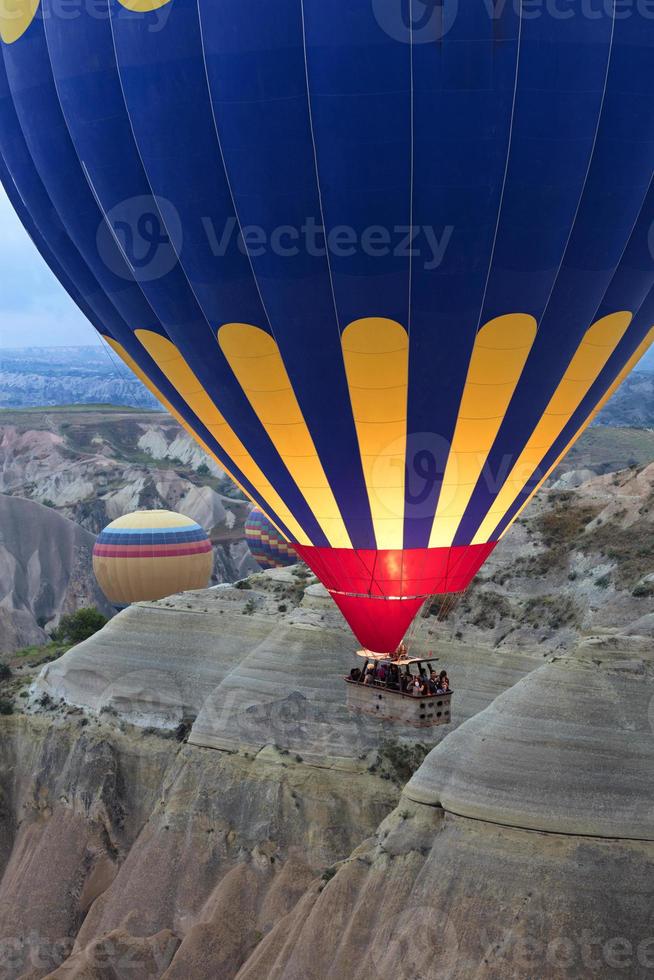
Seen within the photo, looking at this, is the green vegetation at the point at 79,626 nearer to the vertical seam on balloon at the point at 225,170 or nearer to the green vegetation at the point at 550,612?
the green vegetation at the point at 550,612

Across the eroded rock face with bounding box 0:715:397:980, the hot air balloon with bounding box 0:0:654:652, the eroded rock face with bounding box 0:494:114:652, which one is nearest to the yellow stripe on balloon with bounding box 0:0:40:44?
the hot air balloon with bounding box 0:0:654:652

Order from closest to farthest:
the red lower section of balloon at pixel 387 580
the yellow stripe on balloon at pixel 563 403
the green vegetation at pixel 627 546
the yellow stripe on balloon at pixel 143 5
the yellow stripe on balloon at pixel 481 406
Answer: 1. the yellow stripe on balloon at pixel 143 5
2. the yellow stripe on balloon at pixel 481 406
3. the yellow stripe on balloon at pixel 563 403
4. the red lower section of balloon at pixel 387 580
5. the green vegetation at pixel 627 546

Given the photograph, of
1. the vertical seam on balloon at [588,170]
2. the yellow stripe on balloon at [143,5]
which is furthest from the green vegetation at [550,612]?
the yellow stripe on balloon at [143,5]

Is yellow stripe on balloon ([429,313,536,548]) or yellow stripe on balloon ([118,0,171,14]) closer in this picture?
yellow stripe on balloon ([118,0,171,14])

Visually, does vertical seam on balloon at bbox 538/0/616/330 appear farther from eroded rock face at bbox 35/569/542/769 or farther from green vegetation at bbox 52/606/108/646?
green vegetation at bbox 52/606/108/646

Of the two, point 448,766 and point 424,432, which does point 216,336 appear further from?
point 448,766

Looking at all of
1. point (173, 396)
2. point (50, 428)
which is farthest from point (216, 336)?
point (50, 428)
